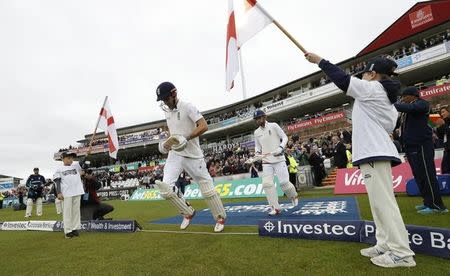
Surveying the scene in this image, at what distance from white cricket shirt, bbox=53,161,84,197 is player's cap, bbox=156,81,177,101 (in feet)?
11.0

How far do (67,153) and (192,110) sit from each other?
3.78m

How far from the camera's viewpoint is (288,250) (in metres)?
4.09

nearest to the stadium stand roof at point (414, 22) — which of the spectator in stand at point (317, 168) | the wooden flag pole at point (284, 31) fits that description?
the spectator in stand at point (317, 168)

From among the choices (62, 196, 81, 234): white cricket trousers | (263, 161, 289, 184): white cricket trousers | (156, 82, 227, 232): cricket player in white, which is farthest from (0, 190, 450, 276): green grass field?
(263, 161, 289, 184): white cricket trousers

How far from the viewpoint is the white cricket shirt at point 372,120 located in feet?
11.2

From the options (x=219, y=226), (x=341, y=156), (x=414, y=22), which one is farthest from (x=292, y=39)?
(x=414, y=22)

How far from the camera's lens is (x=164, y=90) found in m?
5.62

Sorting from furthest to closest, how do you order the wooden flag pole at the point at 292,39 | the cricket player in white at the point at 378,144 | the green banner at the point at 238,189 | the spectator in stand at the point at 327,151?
the spectator in stand at the point at 327,151 → the green banner at the point at 238,189 → the wooden flag pole at the point at 292,39 → the cricket player in white at the point at 378,144

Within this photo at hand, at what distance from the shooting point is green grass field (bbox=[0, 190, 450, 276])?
3348mm

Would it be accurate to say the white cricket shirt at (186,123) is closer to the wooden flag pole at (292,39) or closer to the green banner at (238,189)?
the wooden flag pole at (292,39)

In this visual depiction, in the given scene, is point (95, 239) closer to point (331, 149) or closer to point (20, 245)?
point (20, 245)

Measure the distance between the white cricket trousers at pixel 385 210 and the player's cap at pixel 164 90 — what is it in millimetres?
3337

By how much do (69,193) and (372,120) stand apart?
6478 millimetres

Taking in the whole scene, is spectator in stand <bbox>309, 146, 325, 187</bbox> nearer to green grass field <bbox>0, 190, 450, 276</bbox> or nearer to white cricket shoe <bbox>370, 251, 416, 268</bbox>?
green grass field <bbox>0, 190, 450, 276</bbox>
